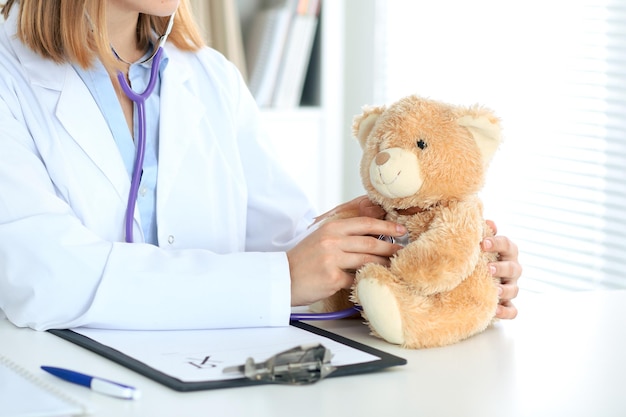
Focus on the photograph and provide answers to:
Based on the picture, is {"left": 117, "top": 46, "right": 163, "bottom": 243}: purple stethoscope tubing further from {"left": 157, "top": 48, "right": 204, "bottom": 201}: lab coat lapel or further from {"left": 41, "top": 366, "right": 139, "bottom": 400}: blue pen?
{"left": 41, "top": 366, "right": 139, "bottom": 400}: blue pen

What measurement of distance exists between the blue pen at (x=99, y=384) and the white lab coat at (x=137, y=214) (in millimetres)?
209

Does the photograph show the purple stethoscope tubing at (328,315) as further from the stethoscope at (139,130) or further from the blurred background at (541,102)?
the blurred background at (541,102)

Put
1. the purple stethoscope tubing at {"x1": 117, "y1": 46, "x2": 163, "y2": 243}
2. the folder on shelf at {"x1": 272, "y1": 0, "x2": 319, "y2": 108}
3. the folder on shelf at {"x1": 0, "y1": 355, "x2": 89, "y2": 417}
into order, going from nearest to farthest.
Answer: the folder on shelf at {"x1": 0, "y1": 355, "x2": 89, "y2": 417} < the purple stethoscope tubing at {"x1": 117, "y1": 46, "x2": 163, "y2": 243} < the folder on shelf at {"x1": 272, "y1": 0, "x2": 319, "y2": 108}

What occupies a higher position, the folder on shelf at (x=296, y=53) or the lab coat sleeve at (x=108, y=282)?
the folder on shelf at (x=296, y=53)

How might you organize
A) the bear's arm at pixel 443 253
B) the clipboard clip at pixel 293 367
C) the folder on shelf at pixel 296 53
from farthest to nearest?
the folder on shelf at pixel 296 53
the bear's arm at pixel 443 253
the clipboard clip at pixel 293 367

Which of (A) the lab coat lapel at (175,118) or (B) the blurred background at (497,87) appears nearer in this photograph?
(A) the lab coat lapel at (175,118)

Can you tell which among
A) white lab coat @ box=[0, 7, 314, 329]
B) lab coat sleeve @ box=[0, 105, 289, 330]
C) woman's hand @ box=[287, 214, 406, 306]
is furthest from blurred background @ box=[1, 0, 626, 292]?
lab coat sleeve @ box=[0, 105, 289, 330]

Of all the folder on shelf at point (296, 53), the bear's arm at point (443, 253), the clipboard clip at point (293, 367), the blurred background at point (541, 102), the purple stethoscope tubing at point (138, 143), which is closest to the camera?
the clipboard clip at point (293, 367)

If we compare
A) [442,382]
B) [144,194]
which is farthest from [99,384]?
[144,194]

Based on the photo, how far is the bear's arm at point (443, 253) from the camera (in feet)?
3.50

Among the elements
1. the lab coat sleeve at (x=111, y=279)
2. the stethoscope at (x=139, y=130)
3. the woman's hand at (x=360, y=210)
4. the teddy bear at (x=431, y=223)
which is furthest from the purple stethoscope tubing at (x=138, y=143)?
the teddy bear at (x=431, y=223)

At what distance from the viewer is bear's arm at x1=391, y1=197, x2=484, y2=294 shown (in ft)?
3.50

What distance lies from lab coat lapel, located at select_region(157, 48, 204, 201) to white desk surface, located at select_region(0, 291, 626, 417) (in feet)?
1.27

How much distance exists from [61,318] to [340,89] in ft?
6.74
